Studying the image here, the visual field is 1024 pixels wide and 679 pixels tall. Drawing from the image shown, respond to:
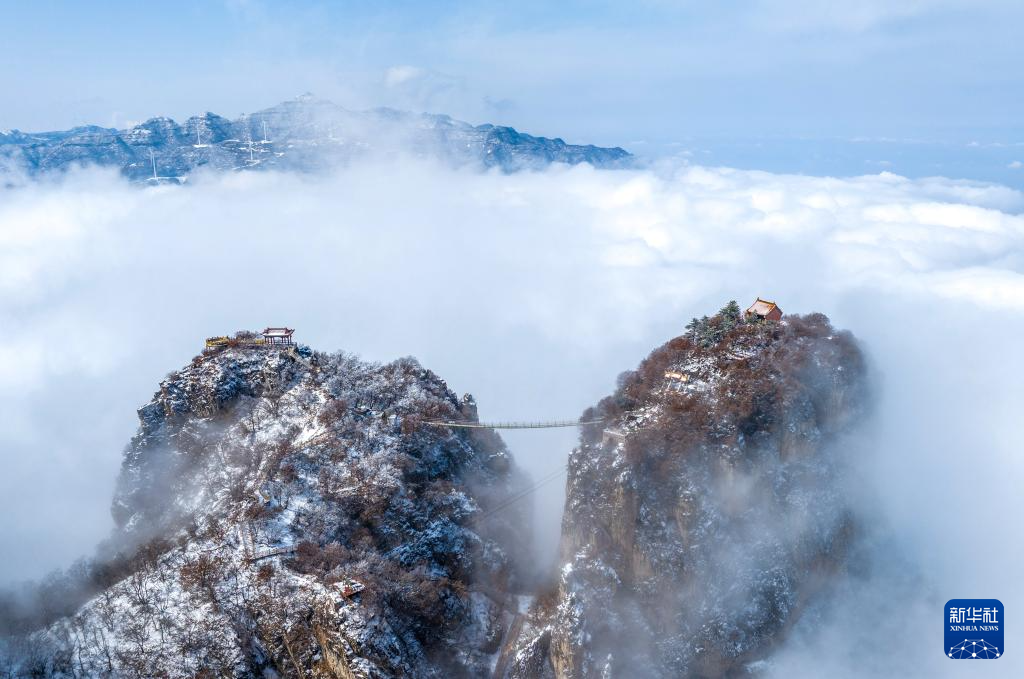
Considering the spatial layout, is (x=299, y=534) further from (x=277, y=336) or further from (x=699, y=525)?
(x=699, y=525)

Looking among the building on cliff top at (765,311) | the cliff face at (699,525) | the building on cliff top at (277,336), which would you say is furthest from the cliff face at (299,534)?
the building on cliff top at (765,311)

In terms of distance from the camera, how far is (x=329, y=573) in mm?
65438

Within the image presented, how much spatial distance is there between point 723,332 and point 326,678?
58.7 metres

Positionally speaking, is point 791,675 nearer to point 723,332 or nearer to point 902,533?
point 902,533

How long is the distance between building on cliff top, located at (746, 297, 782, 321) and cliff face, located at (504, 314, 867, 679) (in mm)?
9115

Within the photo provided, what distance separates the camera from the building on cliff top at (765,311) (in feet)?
294

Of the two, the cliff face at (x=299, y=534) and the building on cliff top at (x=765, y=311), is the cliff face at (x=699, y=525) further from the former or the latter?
the cliff face at (x=299, y=534)

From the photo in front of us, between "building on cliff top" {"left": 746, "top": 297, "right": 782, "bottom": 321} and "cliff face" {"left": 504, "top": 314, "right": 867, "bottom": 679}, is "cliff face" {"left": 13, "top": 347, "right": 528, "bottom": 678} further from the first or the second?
"building on cliff top" {"left": 746, "top": 297, "right": 782, "bottom": 321}

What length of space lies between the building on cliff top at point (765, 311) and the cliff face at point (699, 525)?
9.11 m

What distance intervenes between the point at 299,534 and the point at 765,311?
63477 mm

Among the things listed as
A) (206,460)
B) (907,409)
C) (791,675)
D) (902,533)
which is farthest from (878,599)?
(206,460)

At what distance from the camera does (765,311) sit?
296 feet

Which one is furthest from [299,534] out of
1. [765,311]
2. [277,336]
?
[765,311]

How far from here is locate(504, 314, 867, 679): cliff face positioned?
226 feet
